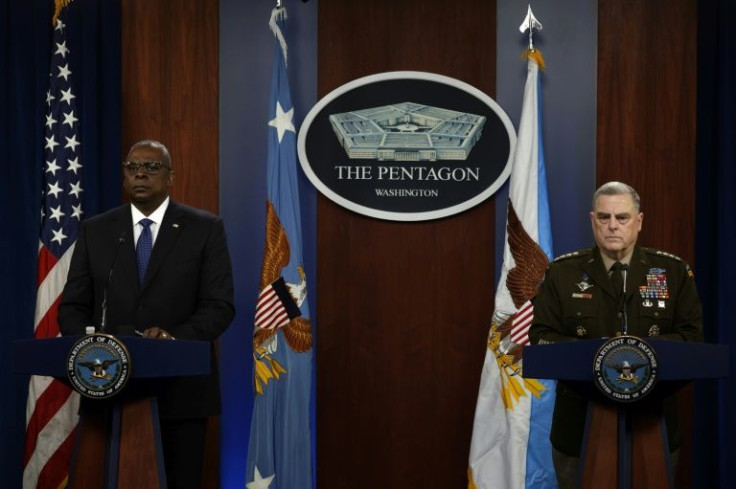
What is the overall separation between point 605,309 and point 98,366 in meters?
1.67

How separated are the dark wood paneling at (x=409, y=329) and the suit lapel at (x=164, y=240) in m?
1.57

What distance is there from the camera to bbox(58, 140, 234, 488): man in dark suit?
3.23m

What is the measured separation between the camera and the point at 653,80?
4.77 meters

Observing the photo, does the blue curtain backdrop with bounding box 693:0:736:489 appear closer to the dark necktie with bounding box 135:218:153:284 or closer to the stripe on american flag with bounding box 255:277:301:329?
the stripe on american flag with bounding box 255:277:301:329

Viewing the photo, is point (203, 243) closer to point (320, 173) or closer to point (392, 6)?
point (320, 173)

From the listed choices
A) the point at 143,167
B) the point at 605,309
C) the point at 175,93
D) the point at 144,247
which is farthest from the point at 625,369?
the point at 175,93

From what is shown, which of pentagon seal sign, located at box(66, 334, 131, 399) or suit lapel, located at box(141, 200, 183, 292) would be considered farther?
suit lapel, located at box(141, 200, 183, 292)

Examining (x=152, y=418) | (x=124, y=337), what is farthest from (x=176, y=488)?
(x=124, y=337)

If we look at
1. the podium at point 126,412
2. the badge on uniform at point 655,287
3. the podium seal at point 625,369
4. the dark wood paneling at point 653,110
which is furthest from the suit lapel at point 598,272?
the dark wood paneling at point 653,110

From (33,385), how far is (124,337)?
6.82ft

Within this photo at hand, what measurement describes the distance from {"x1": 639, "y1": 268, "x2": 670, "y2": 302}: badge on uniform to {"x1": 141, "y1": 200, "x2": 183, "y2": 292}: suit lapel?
5.42 ft

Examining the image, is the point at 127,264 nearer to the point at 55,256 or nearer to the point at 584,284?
the point at 55,256

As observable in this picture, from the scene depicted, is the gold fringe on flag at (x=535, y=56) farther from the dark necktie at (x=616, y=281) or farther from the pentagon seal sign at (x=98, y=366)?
the pentagon seal sign at (x=98, y=366)

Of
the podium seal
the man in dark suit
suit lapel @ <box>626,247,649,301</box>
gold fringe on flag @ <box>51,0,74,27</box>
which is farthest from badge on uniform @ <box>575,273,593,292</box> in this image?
gold fringe on flag @ <box>51,0,74,27</box>
